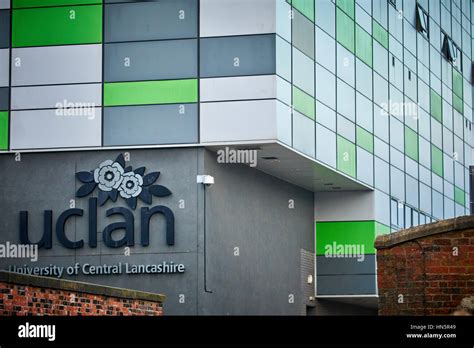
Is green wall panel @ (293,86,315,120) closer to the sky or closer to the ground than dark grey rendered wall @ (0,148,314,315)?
closer to the sky

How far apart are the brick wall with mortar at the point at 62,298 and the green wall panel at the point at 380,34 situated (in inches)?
836

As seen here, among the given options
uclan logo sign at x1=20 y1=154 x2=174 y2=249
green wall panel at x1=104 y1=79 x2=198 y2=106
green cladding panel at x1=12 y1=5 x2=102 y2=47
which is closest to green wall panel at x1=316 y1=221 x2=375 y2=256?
uclan logo sign at x1=20 y1=154 x2=174 y2=249

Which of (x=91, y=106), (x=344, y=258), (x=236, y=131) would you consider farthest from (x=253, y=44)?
(x=344, y=258)

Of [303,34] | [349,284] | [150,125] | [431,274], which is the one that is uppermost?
[303,34]

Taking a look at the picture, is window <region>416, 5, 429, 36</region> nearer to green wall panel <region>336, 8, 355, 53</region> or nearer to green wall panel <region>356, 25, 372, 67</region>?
green wall panel <region>356, 25, 372, 67</region>

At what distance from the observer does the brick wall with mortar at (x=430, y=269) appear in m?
16.5

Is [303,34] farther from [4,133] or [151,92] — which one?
[4,133]

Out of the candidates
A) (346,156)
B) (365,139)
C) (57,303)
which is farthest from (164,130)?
(57,303)

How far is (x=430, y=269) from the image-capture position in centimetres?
1680

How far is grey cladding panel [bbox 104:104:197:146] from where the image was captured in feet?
109

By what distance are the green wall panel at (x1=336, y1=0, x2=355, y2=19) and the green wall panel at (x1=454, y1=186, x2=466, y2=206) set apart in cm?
1356

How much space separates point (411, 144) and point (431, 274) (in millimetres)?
29222
